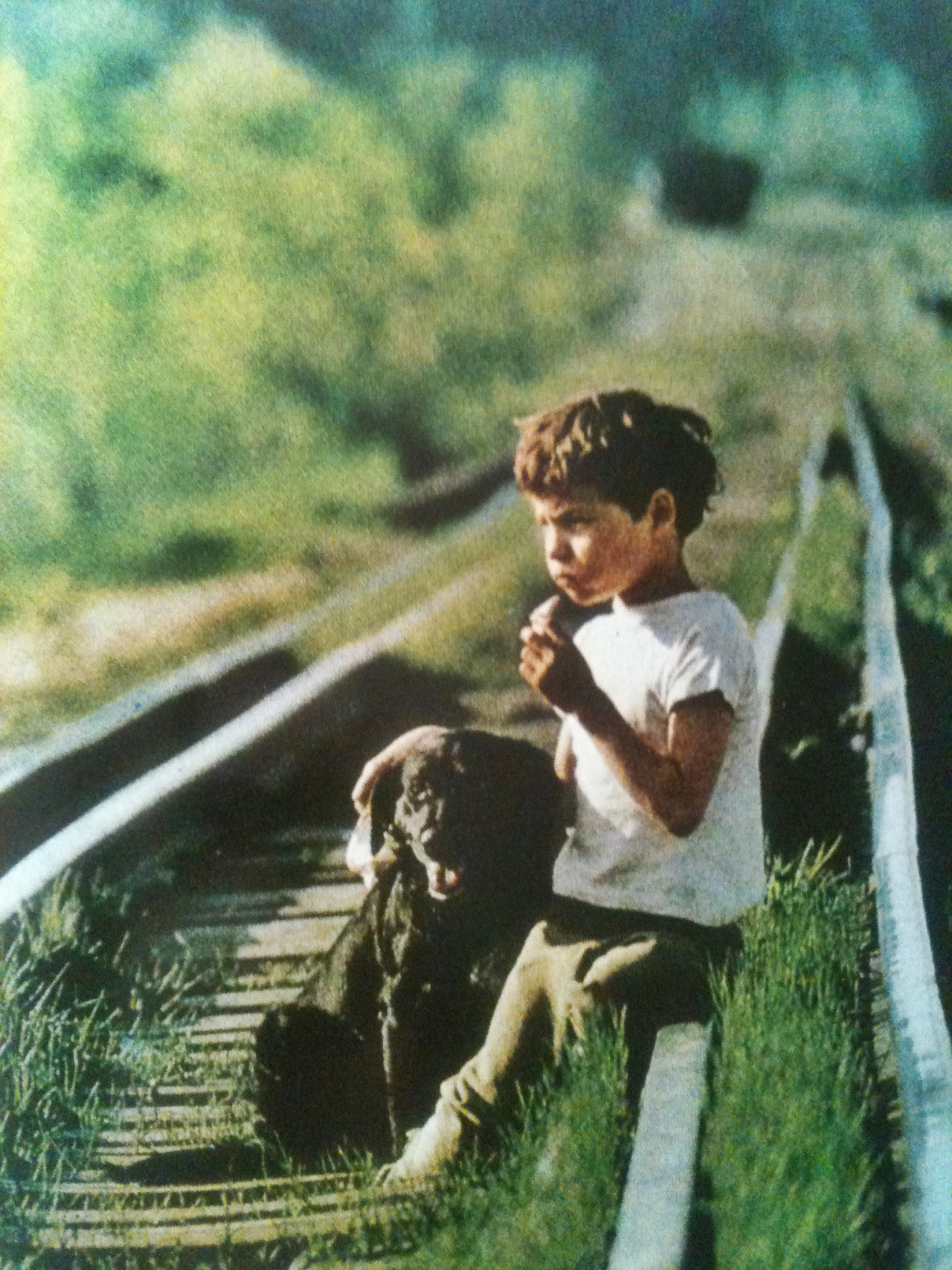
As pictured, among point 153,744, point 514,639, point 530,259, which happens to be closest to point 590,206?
point 530,259

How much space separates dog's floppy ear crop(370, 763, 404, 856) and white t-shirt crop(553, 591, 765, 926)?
282mm

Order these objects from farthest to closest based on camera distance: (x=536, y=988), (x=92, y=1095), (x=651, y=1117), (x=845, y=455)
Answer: (x=845, y=455) < (x=92, y=1095) < (x=536, y=988) < (x=651, y=1117)

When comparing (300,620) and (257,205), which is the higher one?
(257,205)

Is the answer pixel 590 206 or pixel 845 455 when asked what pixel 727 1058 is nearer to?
pixel 845 455

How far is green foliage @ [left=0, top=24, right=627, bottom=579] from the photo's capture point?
248cm

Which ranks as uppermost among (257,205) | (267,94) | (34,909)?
(267,94)

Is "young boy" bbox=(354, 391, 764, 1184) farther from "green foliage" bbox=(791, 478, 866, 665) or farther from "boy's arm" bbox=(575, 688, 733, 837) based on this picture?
"green foliage" bbox=(791, 478, 866, 665)

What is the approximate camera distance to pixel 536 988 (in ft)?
6.84

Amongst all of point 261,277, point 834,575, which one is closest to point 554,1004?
point 834,575

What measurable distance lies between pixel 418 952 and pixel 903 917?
2.43 feet

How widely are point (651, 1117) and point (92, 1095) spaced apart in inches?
38.7

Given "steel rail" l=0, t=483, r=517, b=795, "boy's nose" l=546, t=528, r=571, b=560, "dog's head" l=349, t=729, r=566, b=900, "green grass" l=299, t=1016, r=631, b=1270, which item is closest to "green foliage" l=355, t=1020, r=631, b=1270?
"green grass" l=299, t=1016, r=631, b=1270

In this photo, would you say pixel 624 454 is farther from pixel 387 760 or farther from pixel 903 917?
pixel 903 917

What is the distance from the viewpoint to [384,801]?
220cm
